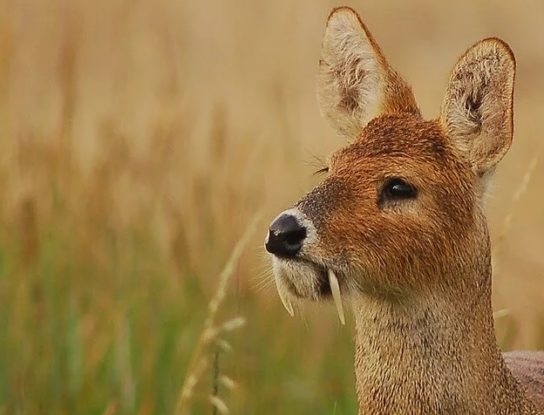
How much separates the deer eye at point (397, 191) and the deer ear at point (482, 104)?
24 cm

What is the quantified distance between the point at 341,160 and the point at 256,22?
6665 millimetres

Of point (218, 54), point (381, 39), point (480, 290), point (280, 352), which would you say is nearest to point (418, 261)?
point (480, 290)

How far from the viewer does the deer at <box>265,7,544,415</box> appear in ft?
16.0

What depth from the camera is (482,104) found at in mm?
5230

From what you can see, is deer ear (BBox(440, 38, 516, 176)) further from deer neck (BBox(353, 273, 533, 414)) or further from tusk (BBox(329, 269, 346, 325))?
tusk (BBox(329, 269, 346, 325))

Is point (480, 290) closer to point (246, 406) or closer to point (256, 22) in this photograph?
point (246, 406)

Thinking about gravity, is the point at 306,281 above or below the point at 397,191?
below

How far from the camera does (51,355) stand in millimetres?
6504

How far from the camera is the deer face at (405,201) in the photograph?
190 inches

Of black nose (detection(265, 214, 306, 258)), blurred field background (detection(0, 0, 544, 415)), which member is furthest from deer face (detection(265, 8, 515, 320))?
blurred field background (detection(0, 0, 544, 415))

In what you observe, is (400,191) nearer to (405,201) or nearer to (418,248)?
(405,201)

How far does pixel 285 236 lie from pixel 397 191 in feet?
1.34

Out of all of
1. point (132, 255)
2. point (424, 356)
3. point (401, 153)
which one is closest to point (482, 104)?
point (401, 153)

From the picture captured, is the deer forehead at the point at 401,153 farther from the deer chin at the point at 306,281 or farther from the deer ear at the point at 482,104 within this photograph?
the deer chin at the point at 306,281
